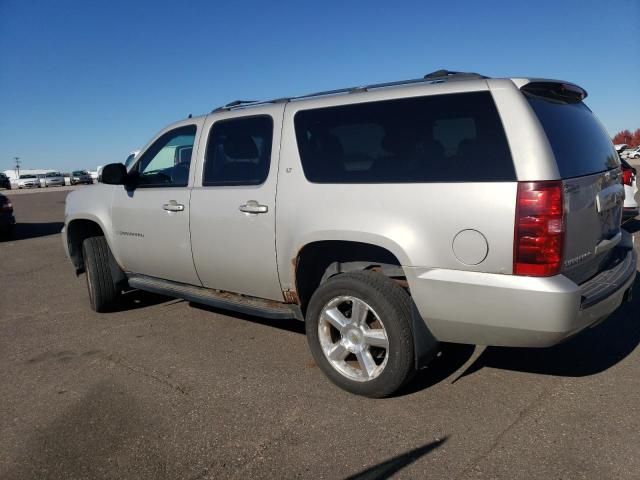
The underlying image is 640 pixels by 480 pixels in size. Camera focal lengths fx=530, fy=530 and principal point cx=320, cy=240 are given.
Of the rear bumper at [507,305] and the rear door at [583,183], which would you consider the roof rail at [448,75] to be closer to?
the rear door at [583,183]

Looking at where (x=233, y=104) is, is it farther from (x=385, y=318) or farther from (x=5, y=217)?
(x=5, y=217)

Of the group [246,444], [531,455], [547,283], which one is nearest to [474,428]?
[531,455]

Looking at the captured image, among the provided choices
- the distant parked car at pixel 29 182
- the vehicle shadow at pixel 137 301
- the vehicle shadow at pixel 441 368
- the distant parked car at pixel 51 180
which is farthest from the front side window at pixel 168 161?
the distant parked car at pixel 29 182

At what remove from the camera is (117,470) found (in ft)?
8.91

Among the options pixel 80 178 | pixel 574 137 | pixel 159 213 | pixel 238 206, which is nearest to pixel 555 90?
pixel 574 137

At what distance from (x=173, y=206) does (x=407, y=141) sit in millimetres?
2148

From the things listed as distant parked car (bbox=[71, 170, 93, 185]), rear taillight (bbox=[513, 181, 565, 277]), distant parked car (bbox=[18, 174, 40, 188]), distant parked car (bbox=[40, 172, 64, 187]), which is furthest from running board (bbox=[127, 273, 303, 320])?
distant parked car (bbox=[18, 174, 40, 188])

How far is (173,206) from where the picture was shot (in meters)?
4.41

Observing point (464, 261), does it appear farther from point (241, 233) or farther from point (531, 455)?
point (241, 233)

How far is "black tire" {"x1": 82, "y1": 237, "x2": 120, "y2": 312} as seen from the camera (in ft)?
17.4

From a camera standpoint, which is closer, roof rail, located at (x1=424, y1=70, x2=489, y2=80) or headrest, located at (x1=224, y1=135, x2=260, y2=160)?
roof rail, located at (x1=424, y1=70, x2=489, y2=80)

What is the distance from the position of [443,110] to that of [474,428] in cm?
182

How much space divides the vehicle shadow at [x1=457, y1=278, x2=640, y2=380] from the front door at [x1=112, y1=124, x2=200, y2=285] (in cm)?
247

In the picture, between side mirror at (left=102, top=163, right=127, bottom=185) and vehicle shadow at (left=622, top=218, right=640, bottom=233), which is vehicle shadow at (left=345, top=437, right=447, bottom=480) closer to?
side mirror at (left=102, top=163, right=127, bottom=185)
